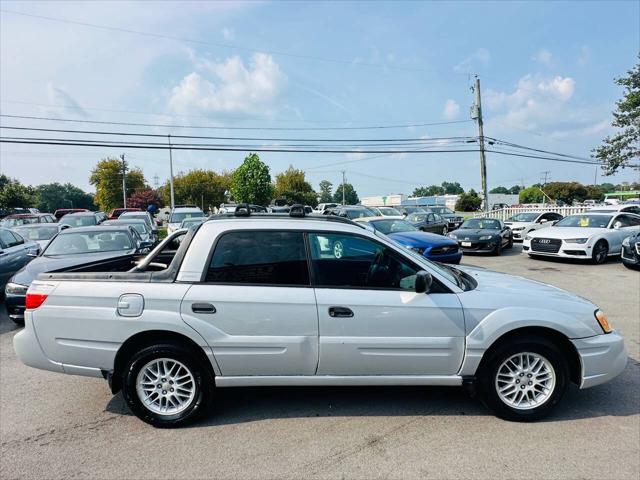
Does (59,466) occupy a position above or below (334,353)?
below

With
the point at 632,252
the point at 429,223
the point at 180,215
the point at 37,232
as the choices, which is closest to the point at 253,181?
the point at 180,215

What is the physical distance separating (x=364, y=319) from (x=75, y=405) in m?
2.85

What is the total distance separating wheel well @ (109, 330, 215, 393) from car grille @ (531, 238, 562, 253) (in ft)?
39.8

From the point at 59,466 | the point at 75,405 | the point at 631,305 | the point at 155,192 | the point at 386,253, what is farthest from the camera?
the point at 155,192

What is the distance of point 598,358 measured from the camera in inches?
132

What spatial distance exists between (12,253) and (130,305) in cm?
711

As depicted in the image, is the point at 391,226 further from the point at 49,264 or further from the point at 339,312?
the point at 339,312

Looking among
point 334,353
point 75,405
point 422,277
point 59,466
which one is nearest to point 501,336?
point 422,277

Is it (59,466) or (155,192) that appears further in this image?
(155,192)

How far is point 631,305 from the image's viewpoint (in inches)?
281

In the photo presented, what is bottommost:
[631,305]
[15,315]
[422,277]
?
[631,305]

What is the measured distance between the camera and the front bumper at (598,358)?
131 inches

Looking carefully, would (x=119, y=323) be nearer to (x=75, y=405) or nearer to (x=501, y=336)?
(x=75, y=405)

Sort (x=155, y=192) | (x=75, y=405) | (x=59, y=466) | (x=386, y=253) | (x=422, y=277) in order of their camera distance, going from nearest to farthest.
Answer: (x=59, y=466)
(x=422, y=277)
(x=386, y=253)
(x=75, y=405)
(x=155, y=192)
